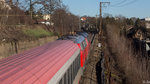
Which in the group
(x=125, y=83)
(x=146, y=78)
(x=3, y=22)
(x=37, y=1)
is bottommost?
(x=125, y=83)

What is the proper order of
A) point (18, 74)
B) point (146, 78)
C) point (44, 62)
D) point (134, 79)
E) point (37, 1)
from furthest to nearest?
point (37, 1) → point (134, 79) → point (146, 78) → point (44, 62) → point (18, 74)

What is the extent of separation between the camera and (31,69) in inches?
152

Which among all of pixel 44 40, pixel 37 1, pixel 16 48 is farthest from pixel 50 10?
pixel 16 48

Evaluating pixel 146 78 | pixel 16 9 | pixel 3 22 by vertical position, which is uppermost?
pixel 16 9

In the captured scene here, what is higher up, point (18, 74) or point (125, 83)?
point (18, 74)

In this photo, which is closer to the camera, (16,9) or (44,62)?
(44,62)

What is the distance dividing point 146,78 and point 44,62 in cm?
599

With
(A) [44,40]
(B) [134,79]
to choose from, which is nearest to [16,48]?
(A) [44,40]

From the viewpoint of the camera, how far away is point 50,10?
113ft

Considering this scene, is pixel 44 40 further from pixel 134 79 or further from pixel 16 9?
pixel 134 79

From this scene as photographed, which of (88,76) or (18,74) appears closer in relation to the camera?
(18,74)

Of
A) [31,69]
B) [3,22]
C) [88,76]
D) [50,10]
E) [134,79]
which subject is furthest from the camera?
[50,10]

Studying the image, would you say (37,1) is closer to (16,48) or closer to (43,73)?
(16,48)

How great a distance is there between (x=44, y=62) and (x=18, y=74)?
1272mm
